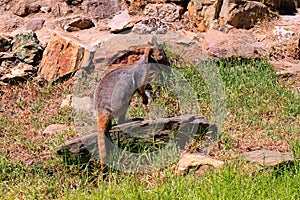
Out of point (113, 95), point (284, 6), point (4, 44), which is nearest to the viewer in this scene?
point (113, 95)

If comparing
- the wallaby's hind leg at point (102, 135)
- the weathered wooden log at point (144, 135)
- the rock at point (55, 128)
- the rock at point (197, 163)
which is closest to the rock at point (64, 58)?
the rock at point (55, 128)

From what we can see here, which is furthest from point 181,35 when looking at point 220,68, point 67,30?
point 67,30

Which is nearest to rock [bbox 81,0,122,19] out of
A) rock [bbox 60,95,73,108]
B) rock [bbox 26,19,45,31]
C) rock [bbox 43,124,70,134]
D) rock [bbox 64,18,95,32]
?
rock [bbox 64,18,95,32]

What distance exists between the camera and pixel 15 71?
6.64 m

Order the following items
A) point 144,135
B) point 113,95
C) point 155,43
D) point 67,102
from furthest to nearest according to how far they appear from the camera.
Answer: point 155,43
point 67,102
point 144,135
point 113,95

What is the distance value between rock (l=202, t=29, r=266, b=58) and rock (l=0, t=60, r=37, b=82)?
212 cm

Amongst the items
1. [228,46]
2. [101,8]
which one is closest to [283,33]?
[228,46]

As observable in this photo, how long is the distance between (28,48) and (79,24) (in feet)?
3.28

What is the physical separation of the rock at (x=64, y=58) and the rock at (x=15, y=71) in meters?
0.13

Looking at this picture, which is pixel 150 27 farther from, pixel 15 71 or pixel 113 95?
pixel 113 95

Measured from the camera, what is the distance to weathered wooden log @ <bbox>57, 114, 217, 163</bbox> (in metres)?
4.64

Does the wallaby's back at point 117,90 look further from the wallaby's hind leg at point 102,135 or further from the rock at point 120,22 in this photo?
the rock at point 120,22

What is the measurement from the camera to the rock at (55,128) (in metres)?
5.37

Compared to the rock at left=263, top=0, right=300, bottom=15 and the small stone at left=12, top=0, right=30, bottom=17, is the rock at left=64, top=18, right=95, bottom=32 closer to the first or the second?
the small stone at left=12, top=0, right=30, bottom=17
